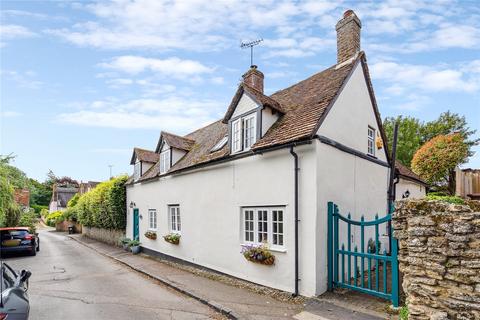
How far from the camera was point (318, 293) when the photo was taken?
8547 millimetres

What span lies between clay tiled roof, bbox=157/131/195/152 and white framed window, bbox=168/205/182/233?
3191 mm

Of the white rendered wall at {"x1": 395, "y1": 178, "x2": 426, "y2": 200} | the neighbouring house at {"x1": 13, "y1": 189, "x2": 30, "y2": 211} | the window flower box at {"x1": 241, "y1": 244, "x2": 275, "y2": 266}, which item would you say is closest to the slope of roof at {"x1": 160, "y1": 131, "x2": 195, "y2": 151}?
the window flower box at {"x1": 241, "y1": 244, "x2": 275, "y2": 266}

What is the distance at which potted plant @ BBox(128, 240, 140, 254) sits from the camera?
18.7m

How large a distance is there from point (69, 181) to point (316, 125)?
91291mm

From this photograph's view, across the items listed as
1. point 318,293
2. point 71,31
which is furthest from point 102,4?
point 318,293

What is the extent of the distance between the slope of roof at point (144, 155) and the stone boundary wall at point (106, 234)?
5212 mm

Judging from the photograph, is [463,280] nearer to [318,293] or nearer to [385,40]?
[318,293]

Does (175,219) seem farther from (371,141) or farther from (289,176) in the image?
(371,141)

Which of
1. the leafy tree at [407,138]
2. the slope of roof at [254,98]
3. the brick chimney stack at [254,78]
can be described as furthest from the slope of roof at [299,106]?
the leafy tree at [407,138]

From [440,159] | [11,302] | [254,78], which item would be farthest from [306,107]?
[440,159]

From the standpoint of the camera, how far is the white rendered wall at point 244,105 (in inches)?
439

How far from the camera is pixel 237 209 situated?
11.1m

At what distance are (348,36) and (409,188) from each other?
9560mm

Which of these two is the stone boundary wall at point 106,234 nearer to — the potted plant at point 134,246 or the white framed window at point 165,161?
the potted plant at point 134,246
